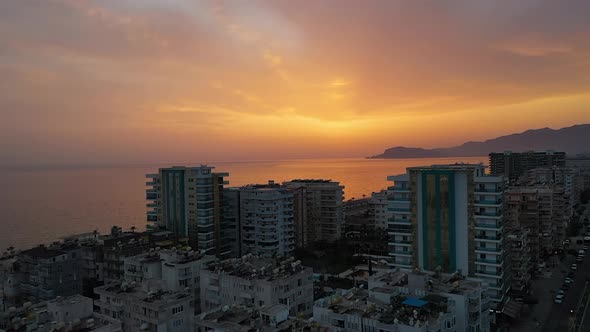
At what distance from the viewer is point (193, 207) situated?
154 feet

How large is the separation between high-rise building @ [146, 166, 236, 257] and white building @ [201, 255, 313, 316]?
1910 cm

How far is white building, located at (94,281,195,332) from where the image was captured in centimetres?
2066

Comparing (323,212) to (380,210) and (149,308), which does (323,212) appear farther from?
(149,308)

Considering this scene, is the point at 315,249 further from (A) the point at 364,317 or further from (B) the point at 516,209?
(A) the point at 364,317

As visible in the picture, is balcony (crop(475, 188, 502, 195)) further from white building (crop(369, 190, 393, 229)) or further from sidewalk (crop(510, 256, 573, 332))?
white building (crop(369, 190, 393, 229))

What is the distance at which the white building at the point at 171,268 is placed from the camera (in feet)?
94.6

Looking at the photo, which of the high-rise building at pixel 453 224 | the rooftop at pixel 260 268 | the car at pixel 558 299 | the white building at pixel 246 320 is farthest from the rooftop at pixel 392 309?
the car at pixel 558 299

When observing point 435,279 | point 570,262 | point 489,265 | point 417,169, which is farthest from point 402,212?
point 570,262

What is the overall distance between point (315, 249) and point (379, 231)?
1062 centimetres

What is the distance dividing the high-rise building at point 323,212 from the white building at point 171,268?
2801 centimetres

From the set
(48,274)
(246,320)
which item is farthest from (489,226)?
(48,274)

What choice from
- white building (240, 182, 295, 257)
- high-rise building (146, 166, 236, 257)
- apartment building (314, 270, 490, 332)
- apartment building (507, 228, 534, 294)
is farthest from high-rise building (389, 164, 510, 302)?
high-rise building (146, 166, 236, 257)

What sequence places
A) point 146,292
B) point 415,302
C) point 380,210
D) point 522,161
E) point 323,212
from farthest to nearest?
point 522,161
point 380,210
point 323,212
point 146,292
point 415,302

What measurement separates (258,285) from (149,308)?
6046mm
